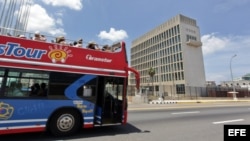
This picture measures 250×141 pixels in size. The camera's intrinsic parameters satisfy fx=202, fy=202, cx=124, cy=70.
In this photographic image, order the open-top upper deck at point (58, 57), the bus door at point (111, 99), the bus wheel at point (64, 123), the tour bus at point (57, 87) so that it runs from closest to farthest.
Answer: the tour bus at point (57, 87) → the open-top upper deck at point (58, 57) → the bus wheel at point (64, 123) → the bus door at point (111, 99)

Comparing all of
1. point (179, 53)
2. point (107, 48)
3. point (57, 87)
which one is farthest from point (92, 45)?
point (179, 53)

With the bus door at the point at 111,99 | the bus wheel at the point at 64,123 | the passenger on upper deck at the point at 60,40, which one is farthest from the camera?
the bus door at the point at 111,99

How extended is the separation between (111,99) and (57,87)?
2502mm

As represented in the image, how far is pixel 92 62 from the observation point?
7949 mm

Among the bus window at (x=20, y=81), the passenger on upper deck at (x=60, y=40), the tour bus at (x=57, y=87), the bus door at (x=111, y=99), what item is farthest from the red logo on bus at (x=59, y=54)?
the bus door at (x=111, y=99)

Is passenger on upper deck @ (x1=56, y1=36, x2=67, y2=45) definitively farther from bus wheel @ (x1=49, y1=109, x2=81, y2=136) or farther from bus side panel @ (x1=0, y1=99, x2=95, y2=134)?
bus wheel @ (x1=49, y1=109, x2=81, y2=136)

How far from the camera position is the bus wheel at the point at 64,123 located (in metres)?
6.94

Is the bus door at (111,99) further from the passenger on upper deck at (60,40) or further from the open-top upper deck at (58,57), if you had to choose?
the passenger on upper deck at (60,40)

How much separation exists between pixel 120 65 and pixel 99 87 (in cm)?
139

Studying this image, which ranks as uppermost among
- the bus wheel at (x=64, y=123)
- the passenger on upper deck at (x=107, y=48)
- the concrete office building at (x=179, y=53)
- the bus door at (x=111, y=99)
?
the concrete office building at (x=179, y=53)

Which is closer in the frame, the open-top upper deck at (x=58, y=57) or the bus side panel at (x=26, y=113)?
the bus side panel at (x=26, y=113)

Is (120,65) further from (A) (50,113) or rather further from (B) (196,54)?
(B) (196,54)

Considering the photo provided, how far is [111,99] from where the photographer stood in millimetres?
8656

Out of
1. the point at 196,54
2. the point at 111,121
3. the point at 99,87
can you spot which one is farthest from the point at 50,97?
the point at 196,54
